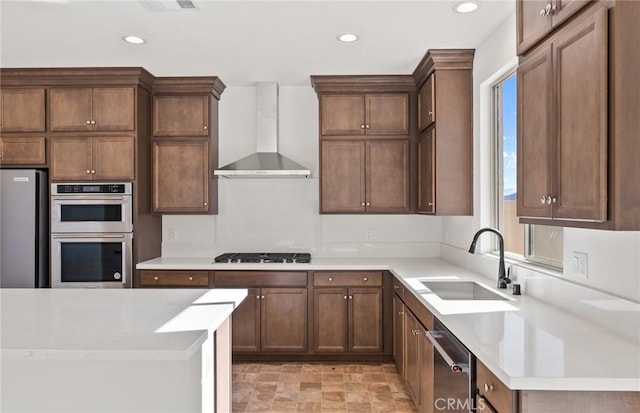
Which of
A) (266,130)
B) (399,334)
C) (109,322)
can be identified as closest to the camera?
(109,322)

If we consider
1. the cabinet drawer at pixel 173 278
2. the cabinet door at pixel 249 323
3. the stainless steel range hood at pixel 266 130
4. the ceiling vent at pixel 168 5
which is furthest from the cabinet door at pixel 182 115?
the cabinet door at pixel 249 323

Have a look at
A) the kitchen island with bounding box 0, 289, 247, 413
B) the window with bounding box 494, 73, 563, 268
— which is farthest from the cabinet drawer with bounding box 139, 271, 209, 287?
the window with bounding box 494, 73, 563, 268

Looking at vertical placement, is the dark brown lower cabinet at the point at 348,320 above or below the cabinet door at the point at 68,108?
below

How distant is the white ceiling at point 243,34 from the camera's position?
2510 mm

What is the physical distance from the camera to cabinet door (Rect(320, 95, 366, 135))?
390 centimetres

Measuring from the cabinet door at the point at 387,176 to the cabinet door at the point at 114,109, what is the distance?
2160 mm

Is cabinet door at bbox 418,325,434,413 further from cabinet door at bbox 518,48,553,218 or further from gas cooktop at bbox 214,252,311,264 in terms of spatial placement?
gas cooktop at bbox 214,252,311,264

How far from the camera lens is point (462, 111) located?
131 inches

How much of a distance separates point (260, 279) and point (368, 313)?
1.00m

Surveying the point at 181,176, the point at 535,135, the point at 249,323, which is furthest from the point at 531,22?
the point at 181,176

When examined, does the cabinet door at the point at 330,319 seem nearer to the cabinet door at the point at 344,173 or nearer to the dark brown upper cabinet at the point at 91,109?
the cabinet door at the point at 344,173

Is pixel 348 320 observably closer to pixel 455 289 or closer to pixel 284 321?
pixel 284 321

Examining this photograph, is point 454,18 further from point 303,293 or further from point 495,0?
point 303,293

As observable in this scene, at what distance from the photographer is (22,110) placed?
370 cm
